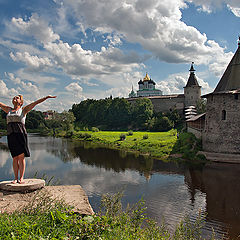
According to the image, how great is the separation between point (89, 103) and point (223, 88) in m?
46.5

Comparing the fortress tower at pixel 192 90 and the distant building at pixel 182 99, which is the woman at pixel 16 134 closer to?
the distant building at pixel 182 99

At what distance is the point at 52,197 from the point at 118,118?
45.3 m

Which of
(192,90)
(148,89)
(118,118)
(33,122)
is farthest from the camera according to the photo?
(148,89)

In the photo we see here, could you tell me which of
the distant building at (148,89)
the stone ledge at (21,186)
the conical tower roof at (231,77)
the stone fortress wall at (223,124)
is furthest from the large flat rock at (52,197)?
the distant building at (148,89)

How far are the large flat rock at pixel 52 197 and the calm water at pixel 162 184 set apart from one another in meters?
2.30

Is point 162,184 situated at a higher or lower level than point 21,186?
lower

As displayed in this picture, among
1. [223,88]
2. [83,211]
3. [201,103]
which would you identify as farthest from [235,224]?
[201,103]

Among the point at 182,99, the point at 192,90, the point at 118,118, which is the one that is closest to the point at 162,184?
the point at 192,90

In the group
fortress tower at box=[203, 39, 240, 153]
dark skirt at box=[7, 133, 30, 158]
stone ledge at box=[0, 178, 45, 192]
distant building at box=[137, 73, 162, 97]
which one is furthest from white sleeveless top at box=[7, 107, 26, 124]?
distant building at box=[137, 73, 162, 97]

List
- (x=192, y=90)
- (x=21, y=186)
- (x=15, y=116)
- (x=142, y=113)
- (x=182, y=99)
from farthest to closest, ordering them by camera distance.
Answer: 1. (x=182, y=99)
2. (x=142, y=113)
3. (x=192, y=90)
4. (x=15, y=116)
5. (x=21, y=186)

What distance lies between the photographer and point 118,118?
50094 mm

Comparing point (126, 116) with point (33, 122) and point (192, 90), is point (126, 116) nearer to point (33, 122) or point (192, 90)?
point (192, 90)

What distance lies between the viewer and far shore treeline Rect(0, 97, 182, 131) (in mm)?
42312

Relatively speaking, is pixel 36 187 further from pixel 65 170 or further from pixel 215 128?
pixel 215 128
